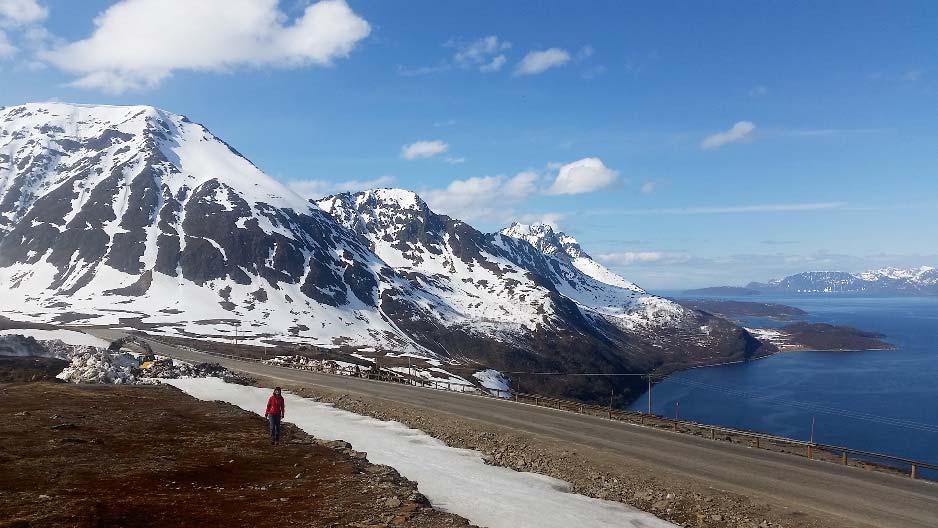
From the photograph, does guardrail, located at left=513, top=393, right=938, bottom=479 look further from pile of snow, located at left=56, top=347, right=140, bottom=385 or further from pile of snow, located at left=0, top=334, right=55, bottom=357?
pile of snow, located at left=0, top=334, right=55, bottom=357

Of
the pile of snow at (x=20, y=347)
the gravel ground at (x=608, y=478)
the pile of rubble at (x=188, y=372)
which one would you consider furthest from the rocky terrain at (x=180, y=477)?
the pile of snow at (x=20, y=347)

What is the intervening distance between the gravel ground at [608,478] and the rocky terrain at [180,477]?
7929 millimetres

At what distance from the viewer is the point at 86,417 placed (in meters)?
33.1

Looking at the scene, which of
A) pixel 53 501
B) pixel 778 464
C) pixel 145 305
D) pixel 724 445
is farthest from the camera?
pixel 145 305

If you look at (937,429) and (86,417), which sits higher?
(86,417)

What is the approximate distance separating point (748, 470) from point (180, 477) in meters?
25.8

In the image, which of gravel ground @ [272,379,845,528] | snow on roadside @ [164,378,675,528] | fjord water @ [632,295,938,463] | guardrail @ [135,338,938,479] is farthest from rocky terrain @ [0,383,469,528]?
fjord water @ [632,295,938,463]

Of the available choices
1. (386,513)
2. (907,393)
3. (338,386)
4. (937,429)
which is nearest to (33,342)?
(338,386)

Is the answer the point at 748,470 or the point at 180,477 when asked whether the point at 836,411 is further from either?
the point at 180,477

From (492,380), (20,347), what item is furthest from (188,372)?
(492,380)

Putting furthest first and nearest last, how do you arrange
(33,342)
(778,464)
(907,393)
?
1. (907,393)
2. (33,342)
3. (778,464)

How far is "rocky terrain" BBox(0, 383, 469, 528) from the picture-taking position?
1659 centimetres

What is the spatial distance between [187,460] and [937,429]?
153 meters

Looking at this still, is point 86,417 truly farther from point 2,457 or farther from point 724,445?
point 724,445
